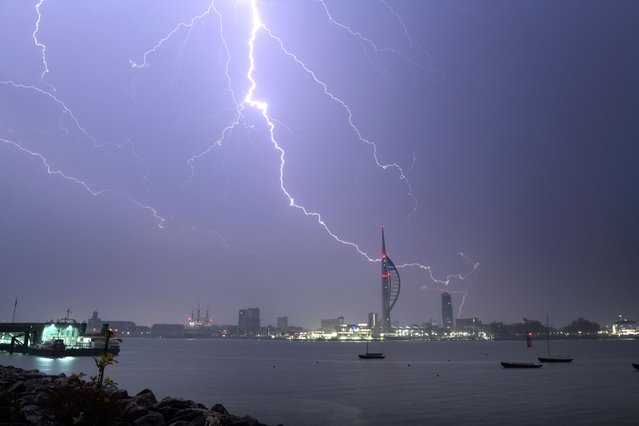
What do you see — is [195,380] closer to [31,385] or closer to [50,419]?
[31,385]

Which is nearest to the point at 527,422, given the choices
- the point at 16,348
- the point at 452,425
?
the point at 452,425

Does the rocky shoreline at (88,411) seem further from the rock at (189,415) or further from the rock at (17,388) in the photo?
the rock at (17,388)

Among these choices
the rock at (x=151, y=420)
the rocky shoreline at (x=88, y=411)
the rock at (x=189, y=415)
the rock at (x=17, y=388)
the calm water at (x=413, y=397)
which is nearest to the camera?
the rocky shoreline at (x=88, y=411)

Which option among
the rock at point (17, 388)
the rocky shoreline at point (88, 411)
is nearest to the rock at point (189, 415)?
the rocky shoreline at point (88, 411)

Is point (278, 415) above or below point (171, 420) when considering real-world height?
below

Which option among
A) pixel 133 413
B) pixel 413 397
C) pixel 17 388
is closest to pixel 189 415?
pixel 133 413

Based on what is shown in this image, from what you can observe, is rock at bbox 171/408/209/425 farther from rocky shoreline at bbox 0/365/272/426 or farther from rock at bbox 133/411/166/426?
rock at bbox 133/411/166/426

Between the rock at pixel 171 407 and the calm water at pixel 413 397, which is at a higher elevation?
the rock at pixel 171 407

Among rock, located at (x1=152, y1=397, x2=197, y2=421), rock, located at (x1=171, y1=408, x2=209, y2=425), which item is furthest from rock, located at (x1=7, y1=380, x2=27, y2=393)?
rock, located at (x1=171, y1=408, x2=209, y2=425)

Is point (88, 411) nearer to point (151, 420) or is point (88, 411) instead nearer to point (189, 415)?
point (151, 420)

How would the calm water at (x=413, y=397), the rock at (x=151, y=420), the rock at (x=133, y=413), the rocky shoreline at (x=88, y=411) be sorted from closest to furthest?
the rocky shoreline at (x=88, y=411) → the rock at (x=151, y=420) → the rock at (x=133, y=413) → the calm water at (x=413, y=397)

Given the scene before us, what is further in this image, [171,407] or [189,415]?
[171,407]
